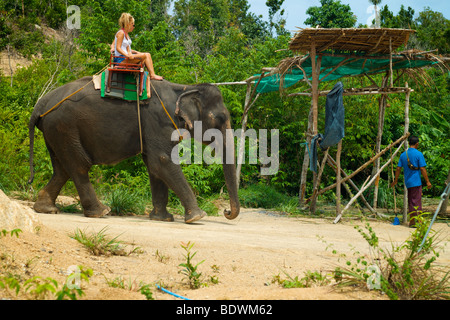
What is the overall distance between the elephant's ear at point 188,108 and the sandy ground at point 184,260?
1809 millimetres

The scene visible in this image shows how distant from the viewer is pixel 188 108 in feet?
25.6

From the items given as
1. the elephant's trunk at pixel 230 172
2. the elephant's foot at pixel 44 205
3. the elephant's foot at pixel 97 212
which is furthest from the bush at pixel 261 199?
the elephant's foot at pixel 44 205

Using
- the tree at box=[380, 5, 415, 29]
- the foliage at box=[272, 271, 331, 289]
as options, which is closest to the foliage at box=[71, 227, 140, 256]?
the foliage at box=[272, 271, 331, 289]

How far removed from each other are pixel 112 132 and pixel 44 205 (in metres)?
1.67

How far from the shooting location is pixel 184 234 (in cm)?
601

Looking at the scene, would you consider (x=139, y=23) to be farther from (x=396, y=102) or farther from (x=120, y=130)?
(x=396, y=102)

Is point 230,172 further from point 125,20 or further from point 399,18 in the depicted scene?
point 399,18

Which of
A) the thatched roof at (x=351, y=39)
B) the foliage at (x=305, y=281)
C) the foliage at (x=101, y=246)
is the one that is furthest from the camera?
the thatched roof at (x=351, y=39)

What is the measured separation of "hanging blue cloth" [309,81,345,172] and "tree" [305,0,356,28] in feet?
72.9

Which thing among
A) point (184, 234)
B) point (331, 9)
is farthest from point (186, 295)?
point (331, 9)

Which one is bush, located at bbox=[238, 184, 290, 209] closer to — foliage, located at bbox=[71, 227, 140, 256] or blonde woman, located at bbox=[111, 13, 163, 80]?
blonde woman, located at bbox=[111, 13, 163, 80]

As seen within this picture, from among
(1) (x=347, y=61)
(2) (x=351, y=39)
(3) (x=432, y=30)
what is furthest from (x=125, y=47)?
(3) (x=432, y=30)

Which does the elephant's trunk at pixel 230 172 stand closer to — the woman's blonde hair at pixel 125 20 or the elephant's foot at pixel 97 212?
the elephant's foot at pixel 97 212

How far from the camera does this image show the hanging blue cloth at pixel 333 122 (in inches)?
350
